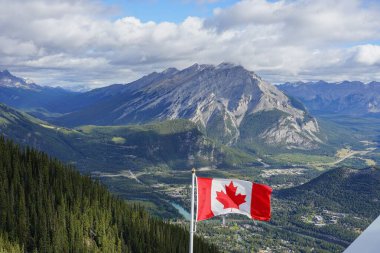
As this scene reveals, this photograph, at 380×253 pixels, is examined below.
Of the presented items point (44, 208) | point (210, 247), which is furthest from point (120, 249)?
point (210, 247)

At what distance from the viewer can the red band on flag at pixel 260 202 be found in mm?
36062

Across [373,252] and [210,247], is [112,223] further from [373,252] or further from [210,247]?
[373,252]

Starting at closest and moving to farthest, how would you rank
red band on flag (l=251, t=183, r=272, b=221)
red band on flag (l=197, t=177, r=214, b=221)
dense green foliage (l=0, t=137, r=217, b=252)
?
red band on flag (l=251, t=183, r=272, b=221)
red band on flag (l=197, t=177, r=214, b=221)
dense green foliage (l=0, t=137, r=217, b=252)

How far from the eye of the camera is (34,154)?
184 metres

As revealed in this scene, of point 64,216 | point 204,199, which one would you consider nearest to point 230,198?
point 204,199

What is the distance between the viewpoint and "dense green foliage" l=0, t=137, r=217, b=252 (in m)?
130

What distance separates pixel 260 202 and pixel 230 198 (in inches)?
97.4

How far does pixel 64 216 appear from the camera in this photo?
141625mm

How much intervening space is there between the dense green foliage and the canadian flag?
283 feet

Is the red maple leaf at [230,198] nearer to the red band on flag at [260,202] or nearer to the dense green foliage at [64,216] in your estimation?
the red band on flag at [260,202]

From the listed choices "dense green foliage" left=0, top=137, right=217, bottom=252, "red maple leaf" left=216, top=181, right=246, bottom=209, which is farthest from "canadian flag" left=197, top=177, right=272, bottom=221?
"dense green foliage" left=0, top=137, right=217, bottom=252

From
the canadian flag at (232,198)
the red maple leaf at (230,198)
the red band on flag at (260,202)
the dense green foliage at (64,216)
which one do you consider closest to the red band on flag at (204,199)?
the canadian flag at (232,198)

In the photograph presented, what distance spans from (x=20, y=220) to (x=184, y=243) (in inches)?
2438

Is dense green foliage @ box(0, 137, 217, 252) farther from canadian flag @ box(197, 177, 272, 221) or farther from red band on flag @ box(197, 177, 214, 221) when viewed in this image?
canadian flag @ box(197, 177, 272, 221)
